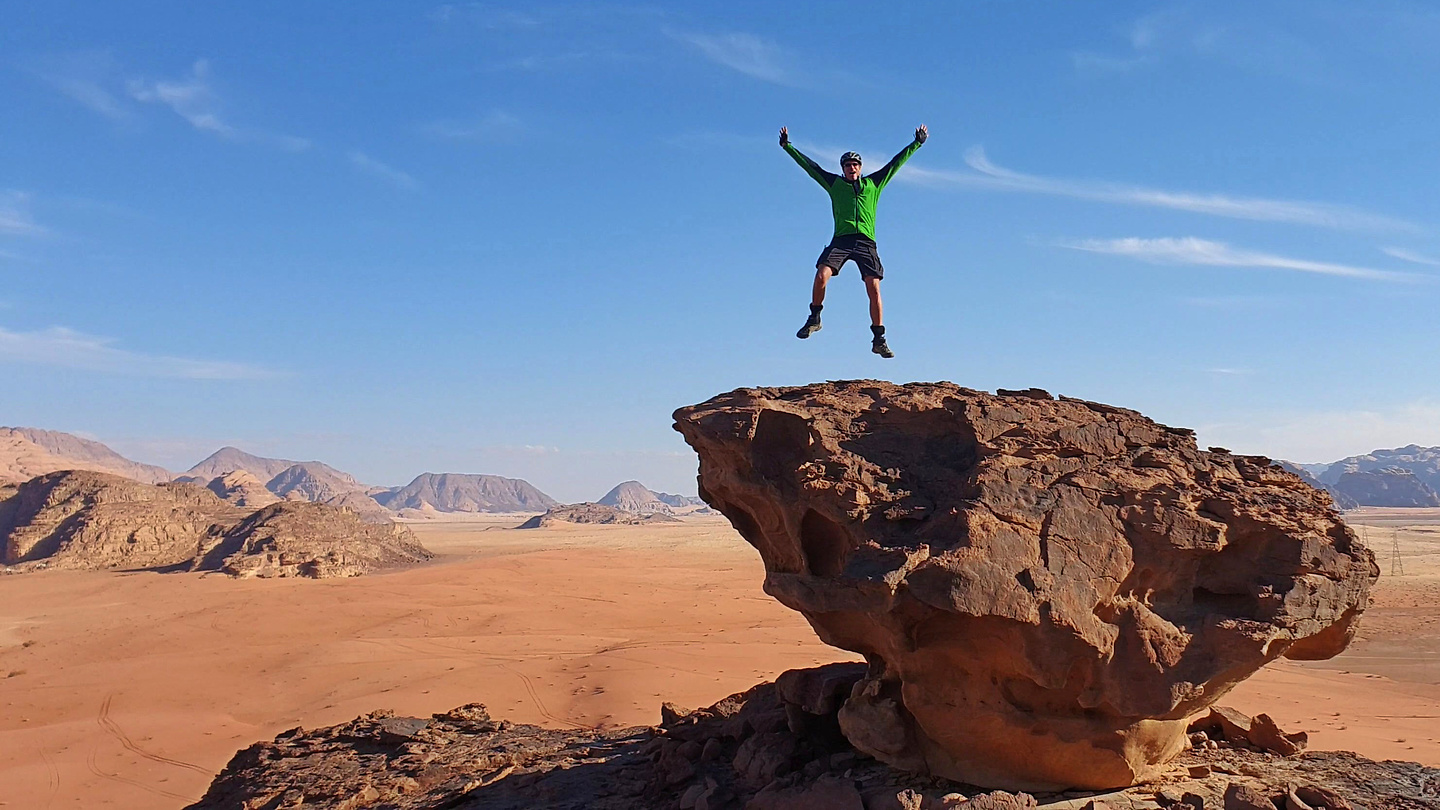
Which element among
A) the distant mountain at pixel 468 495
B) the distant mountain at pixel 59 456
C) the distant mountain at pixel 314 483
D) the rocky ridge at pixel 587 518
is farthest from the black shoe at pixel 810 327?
the distant mountain at pixel 468 495

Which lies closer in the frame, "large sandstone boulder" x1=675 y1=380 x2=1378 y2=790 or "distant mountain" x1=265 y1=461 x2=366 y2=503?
"large sandstone boulder" x1=675 y1=380 x2=1378 y2=790

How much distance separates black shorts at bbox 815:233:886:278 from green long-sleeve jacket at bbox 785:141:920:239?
7 centimetres

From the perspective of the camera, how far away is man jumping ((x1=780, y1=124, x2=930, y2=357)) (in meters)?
7.15

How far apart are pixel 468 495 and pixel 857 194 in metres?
160

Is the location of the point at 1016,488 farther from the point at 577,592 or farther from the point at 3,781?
the point at 577,592

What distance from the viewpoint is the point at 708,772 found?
710 centimetres

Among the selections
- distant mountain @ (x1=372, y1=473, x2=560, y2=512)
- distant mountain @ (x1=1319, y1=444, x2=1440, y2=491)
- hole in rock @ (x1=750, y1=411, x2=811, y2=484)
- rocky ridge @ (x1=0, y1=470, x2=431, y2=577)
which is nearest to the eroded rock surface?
hole in rock @ (x1=750, y1=411, x2=811, y2=484)

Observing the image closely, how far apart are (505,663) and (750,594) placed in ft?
37.3

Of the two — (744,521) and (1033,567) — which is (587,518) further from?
(1033,567)

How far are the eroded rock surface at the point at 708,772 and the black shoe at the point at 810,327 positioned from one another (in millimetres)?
2718

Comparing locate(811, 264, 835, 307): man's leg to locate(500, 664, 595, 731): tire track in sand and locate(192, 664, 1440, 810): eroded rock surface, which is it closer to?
locate(192, 664, 1440, 810): eroded rock surface

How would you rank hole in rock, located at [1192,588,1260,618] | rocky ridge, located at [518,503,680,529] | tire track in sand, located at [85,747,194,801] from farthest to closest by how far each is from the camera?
rocky ridge, located at [518,503,680,529] < tire track in sand, located at [85,747,194,801] < hole in rock, located at [1192,588,1260,618]

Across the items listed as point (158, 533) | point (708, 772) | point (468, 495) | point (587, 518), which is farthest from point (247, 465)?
point (708, 772)

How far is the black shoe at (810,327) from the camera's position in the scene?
7074 mm
